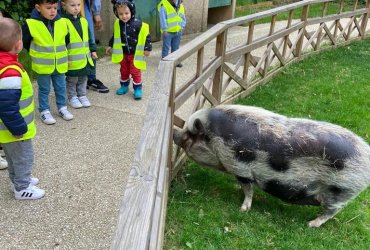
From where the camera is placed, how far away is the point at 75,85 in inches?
206

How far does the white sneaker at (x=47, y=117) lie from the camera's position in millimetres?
4740

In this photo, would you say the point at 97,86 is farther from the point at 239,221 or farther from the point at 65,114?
the point at 239,221

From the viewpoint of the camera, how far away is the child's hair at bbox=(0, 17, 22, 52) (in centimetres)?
294

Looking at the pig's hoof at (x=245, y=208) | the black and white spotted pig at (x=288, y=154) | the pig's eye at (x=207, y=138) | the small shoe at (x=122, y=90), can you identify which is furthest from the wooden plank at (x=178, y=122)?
the small shoe at (x=122, y=90)

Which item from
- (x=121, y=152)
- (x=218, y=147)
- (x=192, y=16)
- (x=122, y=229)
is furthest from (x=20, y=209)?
(x=192, y=16)

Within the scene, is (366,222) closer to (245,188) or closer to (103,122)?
(245,188)

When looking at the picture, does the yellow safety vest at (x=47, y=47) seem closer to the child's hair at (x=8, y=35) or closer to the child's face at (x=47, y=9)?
the child's face at (x=47, y=9)

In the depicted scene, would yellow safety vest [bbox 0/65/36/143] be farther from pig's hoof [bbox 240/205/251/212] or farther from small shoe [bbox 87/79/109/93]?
small shoe [bbox 87/79/109/93]

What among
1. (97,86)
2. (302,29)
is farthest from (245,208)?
(302,29)

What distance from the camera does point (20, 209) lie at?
10.9 ft

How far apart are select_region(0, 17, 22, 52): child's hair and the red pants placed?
2.66m

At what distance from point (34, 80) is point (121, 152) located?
2521 millimetres

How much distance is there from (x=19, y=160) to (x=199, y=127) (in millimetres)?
1530

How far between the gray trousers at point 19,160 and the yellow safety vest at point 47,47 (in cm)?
148
